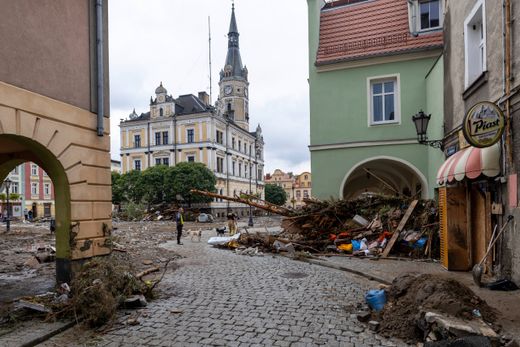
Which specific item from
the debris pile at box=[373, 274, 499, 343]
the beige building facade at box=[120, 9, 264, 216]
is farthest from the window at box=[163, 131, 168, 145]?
the debris pile at box=[373, 274, 499, 343]

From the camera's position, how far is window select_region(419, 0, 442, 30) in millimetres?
16453

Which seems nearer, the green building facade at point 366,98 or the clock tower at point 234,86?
the green building facade at point 366,98

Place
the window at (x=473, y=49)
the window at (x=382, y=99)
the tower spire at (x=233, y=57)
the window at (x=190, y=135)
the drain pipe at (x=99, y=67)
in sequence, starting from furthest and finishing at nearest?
the tower spire at (x=233, y=57) → the window at (x=190, y=135) → the window at (x=382, y=99) → the window at (x=473, y=49) → the drain pipe at (x=99, y=67)

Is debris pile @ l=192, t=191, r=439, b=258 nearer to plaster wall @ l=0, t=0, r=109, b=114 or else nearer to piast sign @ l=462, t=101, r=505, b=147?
piast sign @ l=462, t=101, r=505, b=147

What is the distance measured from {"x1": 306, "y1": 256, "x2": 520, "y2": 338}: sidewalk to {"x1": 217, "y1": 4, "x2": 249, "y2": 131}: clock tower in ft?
255

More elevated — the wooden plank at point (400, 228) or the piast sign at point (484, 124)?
the piast sign at point (484, 124)

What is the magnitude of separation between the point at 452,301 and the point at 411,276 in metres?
1.26

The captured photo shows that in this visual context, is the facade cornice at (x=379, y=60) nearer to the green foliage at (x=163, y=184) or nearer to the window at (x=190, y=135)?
the green foliage at (x=163, y=184)

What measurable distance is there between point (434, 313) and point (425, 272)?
527 centimetres

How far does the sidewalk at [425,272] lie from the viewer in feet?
19.4

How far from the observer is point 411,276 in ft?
21.9

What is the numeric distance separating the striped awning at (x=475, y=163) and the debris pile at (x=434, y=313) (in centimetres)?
325

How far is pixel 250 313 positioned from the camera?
673 cm

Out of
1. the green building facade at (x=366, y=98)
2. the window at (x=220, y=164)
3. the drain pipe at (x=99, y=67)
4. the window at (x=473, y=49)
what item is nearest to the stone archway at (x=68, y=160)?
the drain pipe at (x=99, y=67)
